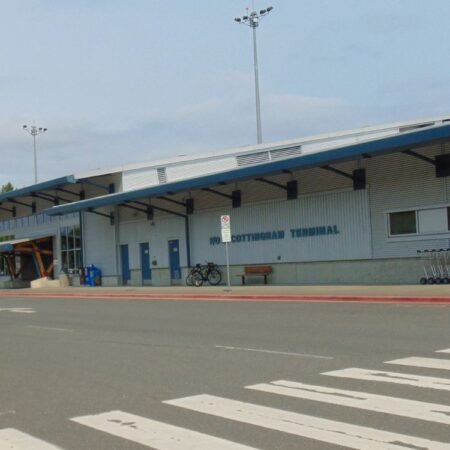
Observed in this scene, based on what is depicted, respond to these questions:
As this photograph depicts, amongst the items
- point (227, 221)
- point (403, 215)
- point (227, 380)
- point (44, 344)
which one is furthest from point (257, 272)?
point (227, 380)

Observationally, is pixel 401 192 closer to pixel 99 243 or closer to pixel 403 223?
pixel 403 223

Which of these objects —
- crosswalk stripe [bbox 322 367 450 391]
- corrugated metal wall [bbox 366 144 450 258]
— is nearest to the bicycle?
corrugated metal wall [bbox 366 144 450 258]

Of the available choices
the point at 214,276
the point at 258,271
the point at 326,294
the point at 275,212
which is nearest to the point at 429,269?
the point at 326,294

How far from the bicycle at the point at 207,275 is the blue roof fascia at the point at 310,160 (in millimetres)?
3834

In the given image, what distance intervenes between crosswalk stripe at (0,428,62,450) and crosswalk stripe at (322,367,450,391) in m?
3.90

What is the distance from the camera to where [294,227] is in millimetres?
28562

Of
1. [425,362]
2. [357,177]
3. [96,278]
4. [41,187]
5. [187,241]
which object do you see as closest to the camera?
[425,362]

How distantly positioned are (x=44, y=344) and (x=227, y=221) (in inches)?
490

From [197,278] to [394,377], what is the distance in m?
24.0

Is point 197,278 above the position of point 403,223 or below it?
below

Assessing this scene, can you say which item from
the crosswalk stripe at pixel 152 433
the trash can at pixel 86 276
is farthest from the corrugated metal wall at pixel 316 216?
the crosswalk stripe at pixel 152 433

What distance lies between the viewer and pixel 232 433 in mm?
6000

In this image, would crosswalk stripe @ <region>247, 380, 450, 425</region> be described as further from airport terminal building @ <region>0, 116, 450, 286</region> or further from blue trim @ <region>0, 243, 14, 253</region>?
blue trim @ <region>0, 243, 14, 253</region>

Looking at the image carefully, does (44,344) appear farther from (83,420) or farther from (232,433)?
(232,433)
